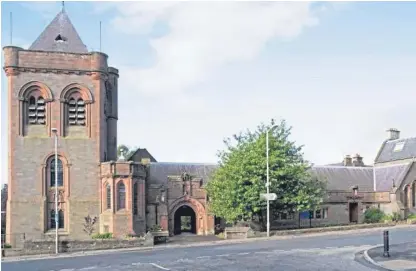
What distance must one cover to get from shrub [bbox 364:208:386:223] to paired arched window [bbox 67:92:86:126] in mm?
28311

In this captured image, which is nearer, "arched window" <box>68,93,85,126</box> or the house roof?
"arched window" <box>68,93,85,126</box>

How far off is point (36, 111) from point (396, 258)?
3084cm

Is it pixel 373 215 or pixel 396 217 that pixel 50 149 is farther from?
pixel 396 217

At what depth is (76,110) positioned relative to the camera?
4459 cm

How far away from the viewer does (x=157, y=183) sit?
1937 inches

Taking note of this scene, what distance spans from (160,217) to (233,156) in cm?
790

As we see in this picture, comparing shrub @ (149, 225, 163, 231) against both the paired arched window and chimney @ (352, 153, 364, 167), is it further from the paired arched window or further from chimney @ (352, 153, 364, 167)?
chimney @ (352, 153, 364, 167)

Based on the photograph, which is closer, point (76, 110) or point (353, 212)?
point (76, 110)

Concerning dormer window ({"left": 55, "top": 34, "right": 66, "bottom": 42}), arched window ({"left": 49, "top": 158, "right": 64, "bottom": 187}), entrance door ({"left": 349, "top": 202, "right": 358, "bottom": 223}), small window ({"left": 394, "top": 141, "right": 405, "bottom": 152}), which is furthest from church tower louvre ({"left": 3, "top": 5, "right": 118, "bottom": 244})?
small window ({"left": 394, "top": 141, "right": 405, "bottom": 152})

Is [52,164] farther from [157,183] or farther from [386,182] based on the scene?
[386,182]

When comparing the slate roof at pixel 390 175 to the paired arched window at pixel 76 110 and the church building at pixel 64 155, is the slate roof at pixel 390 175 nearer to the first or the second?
the church building at pixel 64 155

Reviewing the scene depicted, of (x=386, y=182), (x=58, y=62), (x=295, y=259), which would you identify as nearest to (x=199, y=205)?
(x=58, y=62)

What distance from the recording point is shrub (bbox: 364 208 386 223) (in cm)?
5356

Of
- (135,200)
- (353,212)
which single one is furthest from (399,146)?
(135,200)
